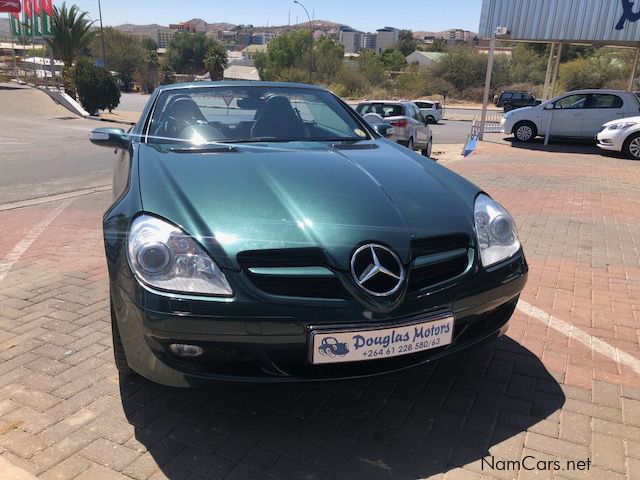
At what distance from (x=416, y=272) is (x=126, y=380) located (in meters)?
1.62

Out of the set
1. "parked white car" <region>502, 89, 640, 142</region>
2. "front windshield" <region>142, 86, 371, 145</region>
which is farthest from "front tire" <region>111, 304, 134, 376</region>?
"parked white car" <region>502, 89, 640, 142</region>

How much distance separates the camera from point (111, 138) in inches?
138

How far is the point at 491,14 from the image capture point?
16.6 metres

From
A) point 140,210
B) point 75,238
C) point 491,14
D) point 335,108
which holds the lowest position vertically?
point 75,238

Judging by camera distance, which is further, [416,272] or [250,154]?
[250,154]

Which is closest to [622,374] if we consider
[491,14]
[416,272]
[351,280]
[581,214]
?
[416,272]

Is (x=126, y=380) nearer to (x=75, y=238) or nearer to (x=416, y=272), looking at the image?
(x=416, y=272)

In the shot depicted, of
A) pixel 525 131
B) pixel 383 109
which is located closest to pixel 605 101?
pixel 525 131

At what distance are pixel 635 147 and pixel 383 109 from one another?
605 cm

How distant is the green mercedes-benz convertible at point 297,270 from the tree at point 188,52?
113016 millimetres

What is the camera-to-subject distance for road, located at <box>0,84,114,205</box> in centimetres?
864

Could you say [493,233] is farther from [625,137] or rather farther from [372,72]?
[372,72]

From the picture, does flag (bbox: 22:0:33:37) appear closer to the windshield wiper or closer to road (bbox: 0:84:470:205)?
road (bbox: 0:84:470:205)

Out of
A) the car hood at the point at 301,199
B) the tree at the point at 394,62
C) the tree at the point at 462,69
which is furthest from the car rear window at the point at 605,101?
the tree at the point at 394,62
